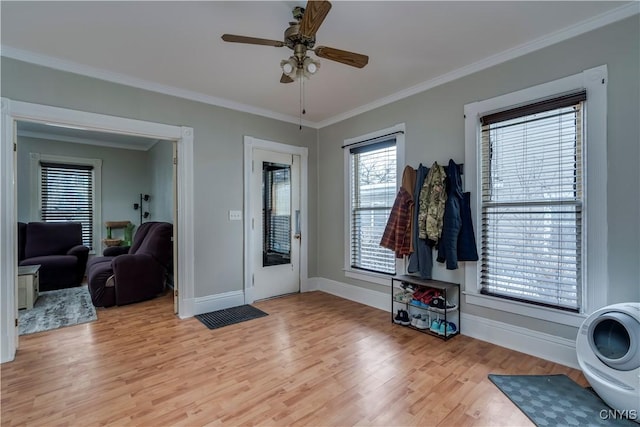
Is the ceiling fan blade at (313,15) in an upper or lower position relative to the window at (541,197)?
upper

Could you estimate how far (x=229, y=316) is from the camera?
3453 mm

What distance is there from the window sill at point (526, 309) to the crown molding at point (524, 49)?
2179mm

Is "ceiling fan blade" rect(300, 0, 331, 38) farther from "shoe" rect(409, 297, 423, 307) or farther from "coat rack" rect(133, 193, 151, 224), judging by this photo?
"coat rack" rect(133, 193, 151, 224)

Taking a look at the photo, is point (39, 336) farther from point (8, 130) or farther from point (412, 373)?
point (412, 373)

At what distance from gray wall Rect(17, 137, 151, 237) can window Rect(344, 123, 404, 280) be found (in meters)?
4.72

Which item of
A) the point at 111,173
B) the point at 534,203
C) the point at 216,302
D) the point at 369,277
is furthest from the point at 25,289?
the point at 534,203

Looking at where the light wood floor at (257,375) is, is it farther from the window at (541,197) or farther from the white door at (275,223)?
the white door at (275,223)

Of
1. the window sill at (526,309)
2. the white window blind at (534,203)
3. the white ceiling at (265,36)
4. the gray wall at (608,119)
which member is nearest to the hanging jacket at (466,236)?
the white window blind at (534,203)

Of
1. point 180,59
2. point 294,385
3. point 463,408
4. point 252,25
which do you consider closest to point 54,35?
point 180,59

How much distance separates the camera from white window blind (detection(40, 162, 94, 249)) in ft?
17.8

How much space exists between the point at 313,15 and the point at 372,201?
2.54 m

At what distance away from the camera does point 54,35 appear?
2.34 metres

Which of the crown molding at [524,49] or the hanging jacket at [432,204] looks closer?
the crown molding at [524,49]

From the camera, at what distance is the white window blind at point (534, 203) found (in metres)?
2.31
